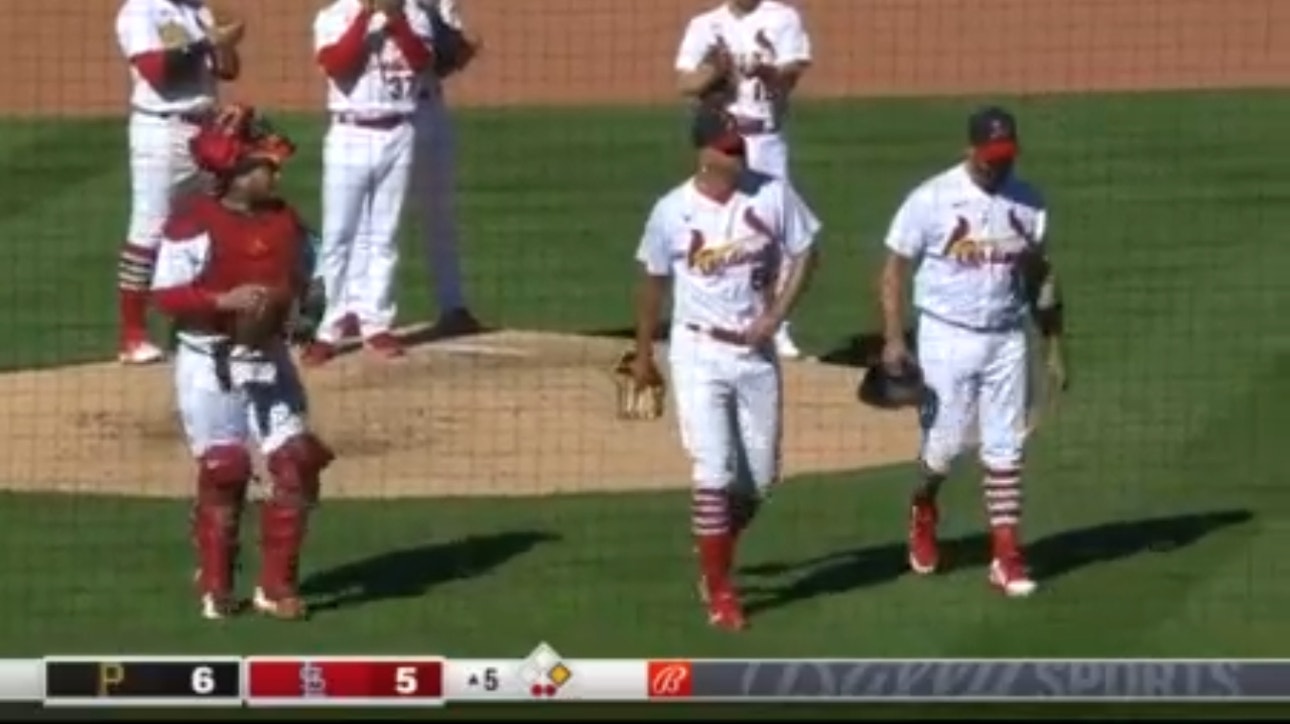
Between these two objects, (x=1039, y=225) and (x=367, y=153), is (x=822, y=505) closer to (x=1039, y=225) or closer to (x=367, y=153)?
(x=1039, y=225)

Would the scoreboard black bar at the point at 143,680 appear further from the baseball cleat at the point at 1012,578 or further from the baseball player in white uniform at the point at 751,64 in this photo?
the baseball player in white uniform at the point at 751,64

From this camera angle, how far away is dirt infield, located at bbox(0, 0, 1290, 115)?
23078 millimetres

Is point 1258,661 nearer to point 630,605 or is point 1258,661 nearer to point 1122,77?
point 630,605

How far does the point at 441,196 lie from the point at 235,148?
449 cm

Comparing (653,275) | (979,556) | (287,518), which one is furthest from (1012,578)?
(287,518)

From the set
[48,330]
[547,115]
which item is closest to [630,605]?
[48,330]

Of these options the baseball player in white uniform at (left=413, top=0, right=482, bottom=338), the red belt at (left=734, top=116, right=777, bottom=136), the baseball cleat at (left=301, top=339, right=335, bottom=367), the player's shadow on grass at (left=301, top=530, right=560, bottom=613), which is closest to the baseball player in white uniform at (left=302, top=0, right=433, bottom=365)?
the baseball cleat at (left=301, top=339, right=335, bottom=367)

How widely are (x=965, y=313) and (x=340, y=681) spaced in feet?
8.37

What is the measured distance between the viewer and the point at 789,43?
54.0ft

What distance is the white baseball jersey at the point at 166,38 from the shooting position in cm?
1620

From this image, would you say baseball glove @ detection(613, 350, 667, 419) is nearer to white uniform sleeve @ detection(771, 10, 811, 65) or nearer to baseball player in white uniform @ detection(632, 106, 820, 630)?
baseball player in white uniform @ detection(632, 106, 820, 630)

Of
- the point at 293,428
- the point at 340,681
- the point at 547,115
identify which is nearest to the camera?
the point at 340,681

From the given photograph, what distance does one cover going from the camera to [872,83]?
23.4m

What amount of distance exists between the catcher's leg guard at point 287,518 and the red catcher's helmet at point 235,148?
85cm
